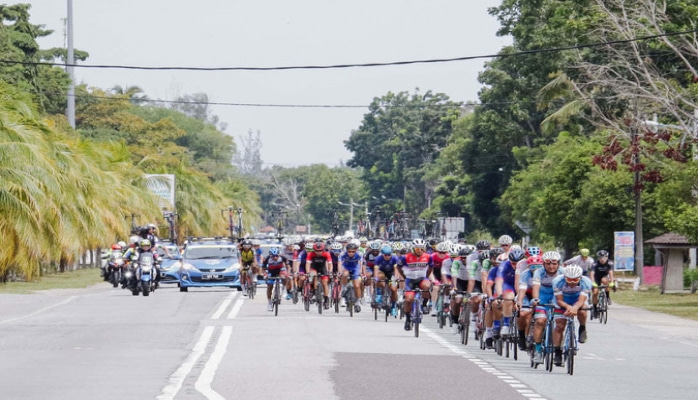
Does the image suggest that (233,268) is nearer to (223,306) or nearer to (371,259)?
(223,306)

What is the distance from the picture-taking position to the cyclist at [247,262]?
42.5 metres

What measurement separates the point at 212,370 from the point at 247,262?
79.9 feet

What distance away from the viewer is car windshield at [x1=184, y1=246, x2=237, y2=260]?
51.0 metres

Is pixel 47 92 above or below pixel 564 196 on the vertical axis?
above

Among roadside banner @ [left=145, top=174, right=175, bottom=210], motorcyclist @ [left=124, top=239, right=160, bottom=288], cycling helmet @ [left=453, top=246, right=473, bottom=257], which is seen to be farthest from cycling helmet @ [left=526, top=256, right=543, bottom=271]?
roadside banner @ [left=145, top=174, right=175, bottom=210]

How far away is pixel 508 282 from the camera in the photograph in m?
23.0

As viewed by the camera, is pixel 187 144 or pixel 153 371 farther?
pixel 187 144

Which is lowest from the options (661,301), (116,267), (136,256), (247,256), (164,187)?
(661,301)

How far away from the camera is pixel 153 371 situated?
749 inches

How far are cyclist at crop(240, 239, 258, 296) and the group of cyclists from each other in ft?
0.09

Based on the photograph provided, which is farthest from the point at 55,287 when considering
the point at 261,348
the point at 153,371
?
the point at 153,371

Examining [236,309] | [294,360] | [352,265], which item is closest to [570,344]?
[294,360]

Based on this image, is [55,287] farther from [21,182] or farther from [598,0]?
[598,0]

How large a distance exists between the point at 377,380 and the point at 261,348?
5.59m
